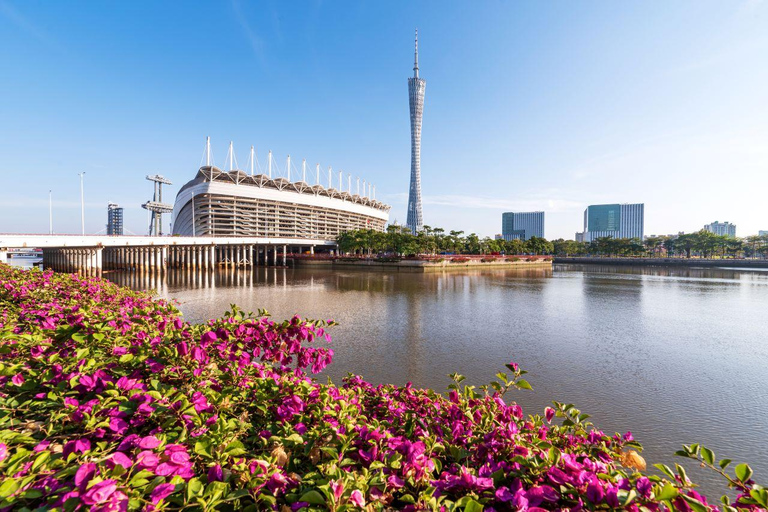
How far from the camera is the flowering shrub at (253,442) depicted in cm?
162

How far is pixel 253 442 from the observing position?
2.45 m

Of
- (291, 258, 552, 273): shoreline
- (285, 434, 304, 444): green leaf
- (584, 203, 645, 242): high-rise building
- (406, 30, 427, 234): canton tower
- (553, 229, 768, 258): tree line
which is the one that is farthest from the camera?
(584, 203, 645, 242): high-rise building

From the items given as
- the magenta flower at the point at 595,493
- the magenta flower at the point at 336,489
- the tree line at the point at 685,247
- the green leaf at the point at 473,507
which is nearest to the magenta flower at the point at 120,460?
the magenta flower at the point at 336,489

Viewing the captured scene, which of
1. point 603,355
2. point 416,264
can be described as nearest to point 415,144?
point 416,264

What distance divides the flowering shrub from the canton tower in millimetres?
130816

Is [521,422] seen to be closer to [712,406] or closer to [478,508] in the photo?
[478,508]

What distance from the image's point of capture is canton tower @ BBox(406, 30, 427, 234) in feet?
447

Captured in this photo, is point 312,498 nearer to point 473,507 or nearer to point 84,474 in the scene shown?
point 473,507

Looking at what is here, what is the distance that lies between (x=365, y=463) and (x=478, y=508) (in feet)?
2.82

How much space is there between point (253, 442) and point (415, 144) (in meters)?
142

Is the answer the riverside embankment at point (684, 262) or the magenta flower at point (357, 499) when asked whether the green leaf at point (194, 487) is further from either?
the riverside embankment at point (684, 262)

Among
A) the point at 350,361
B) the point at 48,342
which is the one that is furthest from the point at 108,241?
the point at 48,342

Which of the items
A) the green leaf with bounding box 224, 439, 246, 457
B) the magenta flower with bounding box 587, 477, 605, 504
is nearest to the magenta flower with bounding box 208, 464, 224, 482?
the green leaf with bounding box 224, 439, 246, 457

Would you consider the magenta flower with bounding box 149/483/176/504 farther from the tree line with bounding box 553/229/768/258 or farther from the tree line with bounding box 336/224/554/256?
the tree line with bounding box 553/229/768/258
